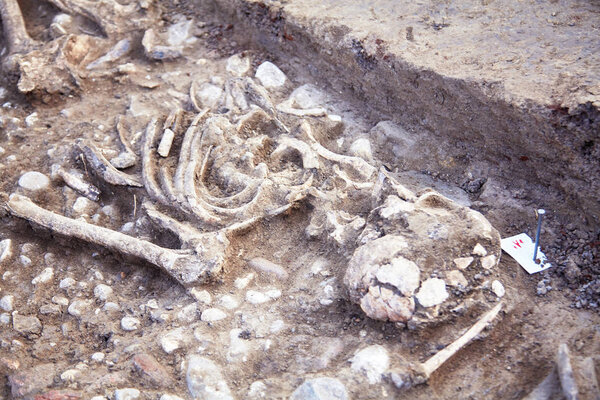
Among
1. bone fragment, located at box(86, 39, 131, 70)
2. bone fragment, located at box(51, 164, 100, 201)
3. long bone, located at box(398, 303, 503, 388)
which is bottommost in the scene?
bone fragment, located at box(51, 164, 100, 201)

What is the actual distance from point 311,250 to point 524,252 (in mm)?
1103

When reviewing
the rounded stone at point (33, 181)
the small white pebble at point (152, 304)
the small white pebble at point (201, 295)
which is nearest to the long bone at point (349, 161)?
the small white pebble at point (201, 295)

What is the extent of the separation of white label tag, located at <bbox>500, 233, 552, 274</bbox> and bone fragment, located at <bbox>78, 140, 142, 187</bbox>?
7.10 feet

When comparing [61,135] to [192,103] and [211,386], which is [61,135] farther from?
[211,386]

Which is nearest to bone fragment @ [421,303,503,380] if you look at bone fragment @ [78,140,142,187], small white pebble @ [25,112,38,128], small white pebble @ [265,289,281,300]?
small white pebble @ [265,289,281,300]

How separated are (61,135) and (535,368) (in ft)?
10.8

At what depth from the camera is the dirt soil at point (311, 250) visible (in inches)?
102

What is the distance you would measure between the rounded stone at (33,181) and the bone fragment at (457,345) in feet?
8.60

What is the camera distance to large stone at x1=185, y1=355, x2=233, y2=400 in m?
2.53

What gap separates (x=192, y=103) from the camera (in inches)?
162

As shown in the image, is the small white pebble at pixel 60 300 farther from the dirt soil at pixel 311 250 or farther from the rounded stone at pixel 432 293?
the rounded stone at pixel 432 293

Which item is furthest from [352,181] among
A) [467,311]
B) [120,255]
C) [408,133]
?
[120,255]

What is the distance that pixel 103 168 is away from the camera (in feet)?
12.0

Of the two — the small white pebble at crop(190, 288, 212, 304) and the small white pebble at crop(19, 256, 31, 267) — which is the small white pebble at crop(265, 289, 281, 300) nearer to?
the small white pebble at crop(190, 288, 212, 304)
